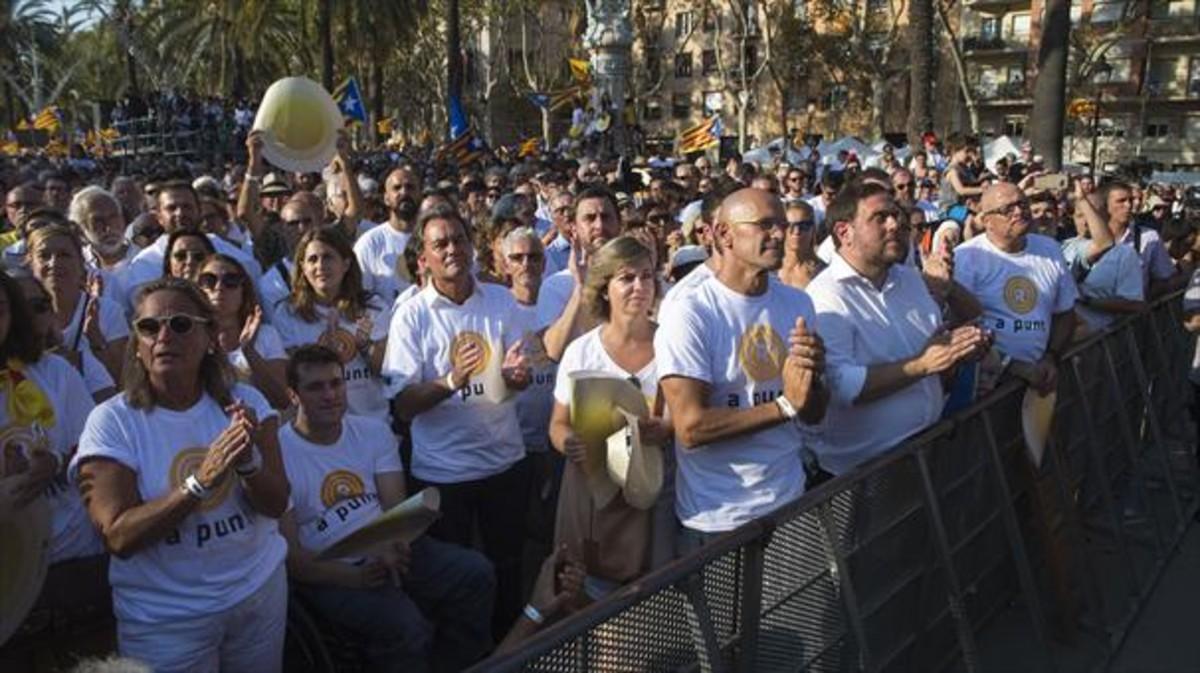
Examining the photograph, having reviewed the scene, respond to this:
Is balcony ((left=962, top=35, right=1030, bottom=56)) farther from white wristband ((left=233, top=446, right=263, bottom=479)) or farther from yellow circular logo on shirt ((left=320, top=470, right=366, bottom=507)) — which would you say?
white wristband ((left=233, top=446, right=263, bottom=479))

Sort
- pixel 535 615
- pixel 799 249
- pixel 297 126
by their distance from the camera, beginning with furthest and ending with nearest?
pixel 297 126, pixel 799 249, pixel 535 615

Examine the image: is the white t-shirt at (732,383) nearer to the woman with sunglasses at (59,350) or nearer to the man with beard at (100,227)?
the woman with sunglasses at (59,350)

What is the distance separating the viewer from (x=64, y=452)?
10.7ft

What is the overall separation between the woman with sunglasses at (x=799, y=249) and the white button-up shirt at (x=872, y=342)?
39.4 inches

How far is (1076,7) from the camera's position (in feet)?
171

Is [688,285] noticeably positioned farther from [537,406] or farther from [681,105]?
[681,105]

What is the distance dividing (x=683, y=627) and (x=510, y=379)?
5.58 ft

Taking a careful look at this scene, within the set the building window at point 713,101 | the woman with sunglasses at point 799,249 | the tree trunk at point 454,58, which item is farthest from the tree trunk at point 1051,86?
the building window at point 713,101

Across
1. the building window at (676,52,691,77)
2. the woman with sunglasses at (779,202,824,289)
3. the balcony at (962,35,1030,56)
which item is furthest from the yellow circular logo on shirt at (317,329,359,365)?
the building window at (676,52,691,77)

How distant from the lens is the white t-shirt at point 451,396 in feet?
13.8

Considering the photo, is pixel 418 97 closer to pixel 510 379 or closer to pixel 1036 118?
pixel 1036 118

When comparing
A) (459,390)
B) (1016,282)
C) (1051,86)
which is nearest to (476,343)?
(459,390)

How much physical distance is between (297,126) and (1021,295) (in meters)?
4.98

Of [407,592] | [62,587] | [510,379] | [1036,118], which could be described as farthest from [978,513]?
[1036,118]
